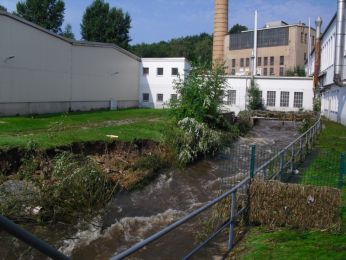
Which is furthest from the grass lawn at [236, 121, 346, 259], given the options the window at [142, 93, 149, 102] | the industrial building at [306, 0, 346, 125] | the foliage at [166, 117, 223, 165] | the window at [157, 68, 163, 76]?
the window at [142, 93, 149, 102]

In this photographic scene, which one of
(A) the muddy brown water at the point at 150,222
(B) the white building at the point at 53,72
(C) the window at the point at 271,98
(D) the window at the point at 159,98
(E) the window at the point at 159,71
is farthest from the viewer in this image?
(D) the window at the point at 159,98

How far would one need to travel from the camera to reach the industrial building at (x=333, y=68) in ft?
90.5

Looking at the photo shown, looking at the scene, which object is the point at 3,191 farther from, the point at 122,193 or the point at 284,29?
the point at 284,29

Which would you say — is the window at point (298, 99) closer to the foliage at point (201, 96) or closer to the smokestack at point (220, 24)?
the foliage at point (201, 96)

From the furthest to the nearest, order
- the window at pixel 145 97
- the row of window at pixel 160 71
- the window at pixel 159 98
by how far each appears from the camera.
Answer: the window at pixel 145 97, the window at pixel 159 98, the row of window at pixel 160 71

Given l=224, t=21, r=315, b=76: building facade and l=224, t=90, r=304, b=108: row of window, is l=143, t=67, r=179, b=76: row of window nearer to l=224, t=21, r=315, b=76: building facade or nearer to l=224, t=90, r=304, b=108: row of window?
l=224, t=90, r=304, b=108: row of window

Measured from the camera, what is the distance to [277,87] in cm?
4531

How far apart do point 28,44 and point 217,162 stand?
17.6m

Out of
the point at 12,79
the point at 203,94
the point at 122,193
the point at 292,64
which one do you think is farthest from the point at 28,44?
the point at 292,64

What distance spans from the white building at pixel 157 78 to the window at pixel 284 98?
11002 mm

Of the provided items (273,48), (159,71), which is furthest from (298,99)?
(273,48)

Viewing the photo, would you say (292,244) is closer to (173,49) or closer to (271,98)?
(271,98)

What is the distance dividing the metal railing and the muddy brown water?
26.5 inches

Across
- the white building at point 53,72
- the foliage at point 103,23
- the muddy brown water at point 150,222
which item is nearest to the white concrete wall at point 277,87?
the white building at point 53,72
